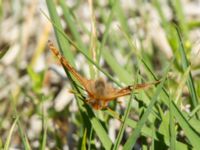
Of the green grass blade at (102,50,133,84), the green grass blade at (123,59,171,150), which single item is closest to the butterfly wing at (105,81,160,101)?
the green grass blade at (123,59,171,150)

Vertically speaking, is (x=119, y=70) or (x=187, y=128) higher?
(x=119, y=70)

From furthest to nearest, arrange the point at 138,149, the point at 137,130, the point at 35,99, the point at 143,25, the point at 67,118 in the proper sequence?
1. the point at 143,25
2. the point at 67,118
3. the point at 35,99
4. the point at 138,149
5. the point at 137,130

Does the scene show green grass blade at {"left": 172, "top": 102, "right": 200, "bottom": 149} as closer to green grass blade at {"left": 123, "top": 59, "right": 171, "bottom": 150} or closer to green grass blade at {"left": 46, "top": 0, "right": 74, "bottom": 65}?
green grass blade at {"left": 123, "top": 59, "right": 171, "bottom": 150}

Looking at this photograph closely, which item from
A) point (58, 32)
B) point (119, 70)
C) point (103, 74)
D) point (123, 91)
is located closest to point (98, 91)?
point (123, 91)

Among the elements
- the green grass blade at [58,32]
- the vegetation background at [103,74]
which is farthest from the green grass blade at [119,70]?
the green grass blade at [58,32]

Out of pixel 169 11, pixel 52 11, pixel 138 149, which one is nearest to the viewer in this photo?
pixel 52 11

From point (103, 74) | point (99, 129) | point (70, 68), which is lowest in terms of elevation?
point (99, 129)

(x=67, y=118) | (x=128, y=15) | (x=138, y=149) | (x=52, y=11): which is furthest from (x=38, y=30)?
(x=52, y=11)

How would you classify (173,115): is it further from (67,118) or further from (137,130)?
(67,118)

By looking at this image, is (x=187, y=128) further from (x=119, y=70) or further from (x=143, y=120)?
(x=119, y=70)
